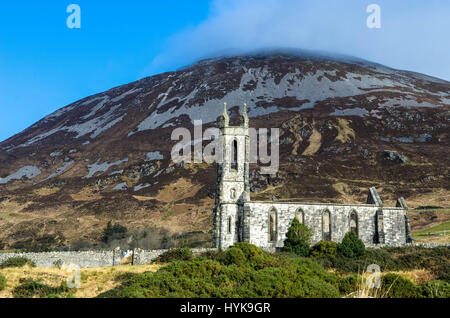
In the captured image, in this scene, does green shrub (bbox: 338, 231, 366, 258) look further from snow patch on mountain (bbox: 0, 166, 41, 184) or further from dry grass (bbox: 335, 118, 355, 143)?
snow patch on mountain (bbox: 0, 166, 41, 184)

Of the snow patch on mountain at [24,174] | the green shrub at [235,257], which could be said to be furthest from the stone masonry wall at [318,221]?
the snow patch on mountain at [24,174]

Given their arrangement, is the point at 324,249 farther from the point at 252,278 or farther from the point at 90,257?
the point at 90,257

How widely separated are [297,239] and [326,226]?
15.4ft

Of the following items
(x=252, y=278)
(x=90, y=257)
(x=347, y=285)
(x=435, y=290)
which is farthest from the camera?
(x=90, y=257)

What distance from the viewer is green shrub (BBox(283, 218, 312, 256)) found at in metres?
31.2

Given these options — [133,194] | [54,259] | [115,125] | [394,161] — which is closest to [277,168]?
[394,161]

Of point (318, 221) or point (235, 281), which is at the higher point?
point (318, 221)

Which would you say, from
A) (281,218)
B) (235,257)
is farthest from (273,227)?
(235,257)

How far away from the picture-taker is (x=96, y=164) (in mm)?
110750

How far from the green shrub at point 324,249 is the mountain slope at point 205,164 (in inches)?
1368

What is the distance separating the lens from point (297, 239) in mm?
31578

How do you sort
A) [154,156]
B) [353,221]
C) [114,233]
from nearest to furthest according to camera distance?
[353,221] → [114,233] → [154,156]

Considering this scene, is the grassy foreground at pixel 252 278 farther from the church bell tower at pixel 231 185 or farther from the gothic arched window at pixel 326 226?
the church bell tower at pixel 231 185
